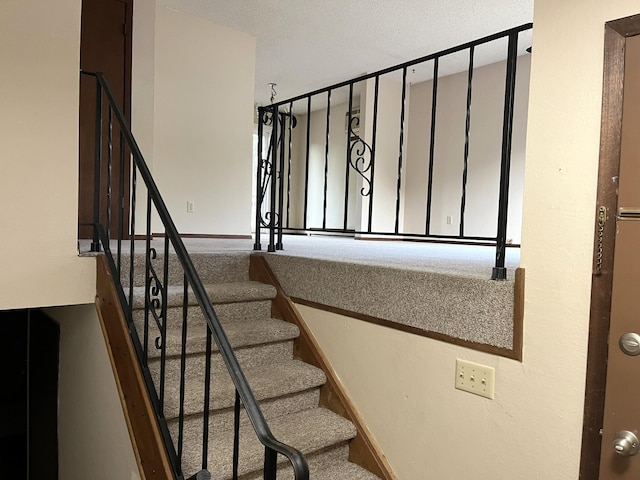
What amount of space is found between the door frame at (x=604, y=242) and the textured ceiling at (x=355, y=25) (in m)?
3.20

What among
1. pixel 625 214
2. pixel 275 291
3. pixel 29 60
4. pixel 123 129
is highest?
pixel 29 60

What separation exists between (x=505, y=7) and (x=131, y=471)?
171 inches

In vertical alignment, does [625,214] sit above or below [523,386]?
above

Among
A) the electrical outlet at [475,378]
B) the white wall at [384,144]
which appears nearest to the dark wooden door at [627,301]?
the electrical outlet at [475,378]

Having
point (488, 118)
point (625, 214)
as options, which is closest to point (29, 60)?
point (625, 214)

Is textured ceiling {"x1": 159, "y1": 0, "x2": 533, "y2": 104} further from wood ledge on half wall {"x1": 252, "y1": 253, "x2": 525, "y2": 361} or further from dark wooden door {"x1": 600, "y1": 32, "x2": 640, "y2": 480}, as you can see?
dark wooden door {"x1": 600, "y1": 32, "x2": 640, "y2": 480}

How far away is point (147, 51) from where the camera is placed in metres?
4.06

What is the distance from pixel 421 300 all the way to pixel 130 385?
122cm

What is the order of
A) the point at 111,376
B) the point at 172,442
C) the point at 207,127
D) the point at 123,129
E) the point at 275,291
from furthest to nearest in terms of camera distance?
the point at 207,127 < the point at 275,291 < the point at 111,376 < the point at 123,129 < the point at 172,442

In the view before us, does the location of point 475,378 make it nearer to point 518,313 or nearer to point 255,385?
point 518,313

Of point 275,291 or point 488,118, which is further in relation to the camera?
point 488,118

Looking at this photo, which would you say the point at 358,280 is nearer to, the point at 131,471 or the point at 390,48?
the point at 131,471

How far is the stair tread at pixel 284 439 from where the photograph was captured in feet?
5.65

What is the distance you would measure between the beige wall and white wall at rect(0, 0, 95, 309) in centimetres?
171
